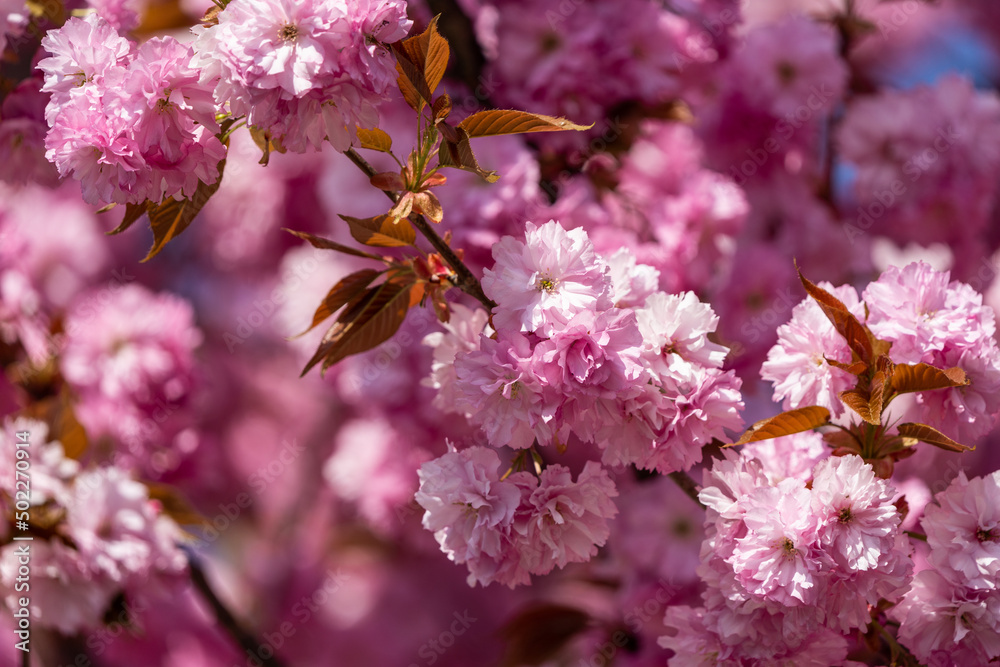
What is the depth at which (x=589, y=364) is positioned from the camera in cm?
57

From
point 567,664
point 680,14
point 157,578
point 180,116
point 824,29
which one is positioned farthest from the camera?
point 567,664

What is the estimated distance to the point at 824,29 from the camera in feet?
4.41

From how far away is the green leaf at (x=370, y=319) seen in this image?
70cm

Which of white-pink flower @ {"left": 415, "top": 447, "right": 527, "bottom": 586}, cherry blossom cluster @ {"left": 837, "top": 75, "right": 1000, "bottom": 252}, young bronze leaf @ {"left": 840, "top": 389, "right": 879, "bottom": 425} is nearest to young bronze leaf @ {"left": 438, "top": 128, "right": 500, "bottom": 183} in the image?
white-pink flower @ {"left": 415, "top": 447, "right": 527, "bottom": 586}

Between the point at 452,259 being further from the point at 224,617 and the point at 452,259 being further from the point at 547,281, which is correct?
the point at 224,617

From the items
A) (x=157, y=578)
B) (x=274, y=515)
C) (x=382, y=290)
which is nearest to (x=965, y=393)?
(x=382, y=290)

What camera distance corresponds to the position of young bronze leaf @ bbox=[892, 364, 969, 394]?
0.62 metres

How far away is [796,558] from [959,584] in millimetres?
150

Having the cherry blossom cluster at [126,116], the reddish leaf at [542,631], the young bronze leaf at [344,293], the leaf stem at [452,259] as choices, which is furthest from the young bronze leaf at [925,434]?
the reddish leaf at [542,631]

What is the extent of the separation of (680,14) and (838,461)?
833 millimetres

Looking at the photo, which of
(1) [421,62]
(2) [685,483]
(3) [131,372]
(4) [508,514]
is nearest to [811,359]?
(2) [685,483]

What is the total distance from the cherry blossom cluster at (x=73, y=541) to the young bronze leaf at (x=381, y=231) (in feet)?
1.77

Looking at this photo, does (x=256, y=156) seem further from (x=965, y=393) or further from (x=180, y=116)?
(x=965, y=393)

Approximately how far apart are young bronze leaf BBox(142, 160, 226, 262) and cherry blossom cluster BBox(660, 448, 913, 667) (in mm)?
459
